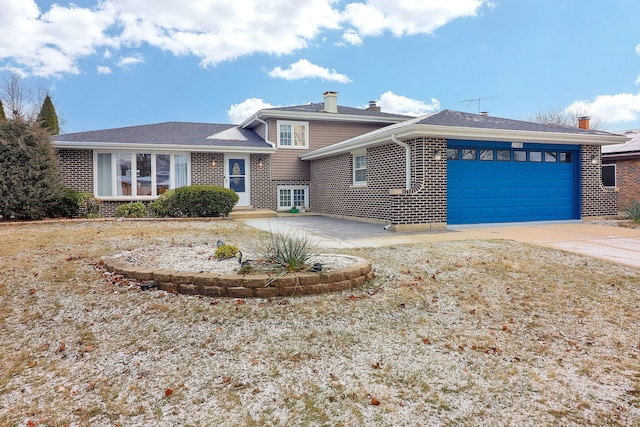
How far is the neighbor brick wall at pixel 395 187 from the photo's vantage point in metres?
10.6

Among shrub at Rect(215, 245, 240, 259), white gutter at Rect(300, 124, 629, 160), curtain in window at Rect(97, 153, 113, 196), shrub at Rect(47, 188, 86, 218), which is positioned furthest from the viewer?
curtain in window at Rect(97, 153, 113, 196)

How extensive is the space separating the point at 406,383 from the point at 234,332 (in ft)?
5.15

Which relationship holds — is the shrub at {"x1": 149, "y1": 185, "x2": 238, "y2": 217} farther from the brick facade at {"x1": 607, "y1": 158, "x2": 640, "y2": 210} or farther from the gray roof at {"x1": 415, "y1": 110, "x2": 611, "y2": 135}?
the brick facade at {"x1": 607, "y1": 158, "x2": 640, "y2": 210}

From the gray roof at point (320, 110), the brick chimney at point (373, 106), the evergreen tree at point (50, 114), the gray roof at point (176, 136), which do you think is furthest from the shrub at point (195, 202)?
the evergreen tree at point (50, 114)

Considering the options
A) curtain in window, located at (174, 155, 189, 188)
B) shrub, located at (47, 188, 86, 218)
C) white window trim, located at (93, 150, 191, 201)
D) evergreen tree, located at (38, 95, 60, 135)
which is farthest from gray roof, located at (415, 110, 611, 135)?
evergreen tree, located at (38, 95, 60, 135)

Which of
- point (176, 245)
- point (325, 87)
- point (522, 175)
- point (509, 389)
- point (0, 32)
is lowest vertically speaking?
point (509, 389)

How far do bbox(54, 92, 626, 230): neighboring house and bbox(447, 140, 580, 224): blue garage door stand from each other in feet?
0.10

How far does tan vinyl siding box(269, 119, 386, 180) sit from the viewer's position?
17.9 metres

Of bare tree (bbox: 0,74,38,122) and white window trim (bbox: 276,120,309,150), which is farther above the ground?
bare tree (bbox: 0,74,38,122)

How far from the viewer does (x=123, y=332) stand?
3633mm

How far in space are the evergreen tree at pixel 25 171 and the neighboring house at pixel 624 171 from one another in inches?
792

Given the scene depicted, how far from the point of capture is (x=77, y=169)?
15.2 meters

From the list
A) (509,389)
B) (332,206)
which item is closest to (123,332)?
(509,389)

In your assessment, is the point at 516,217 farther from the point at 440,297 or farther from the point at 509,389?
the point at 509,389
